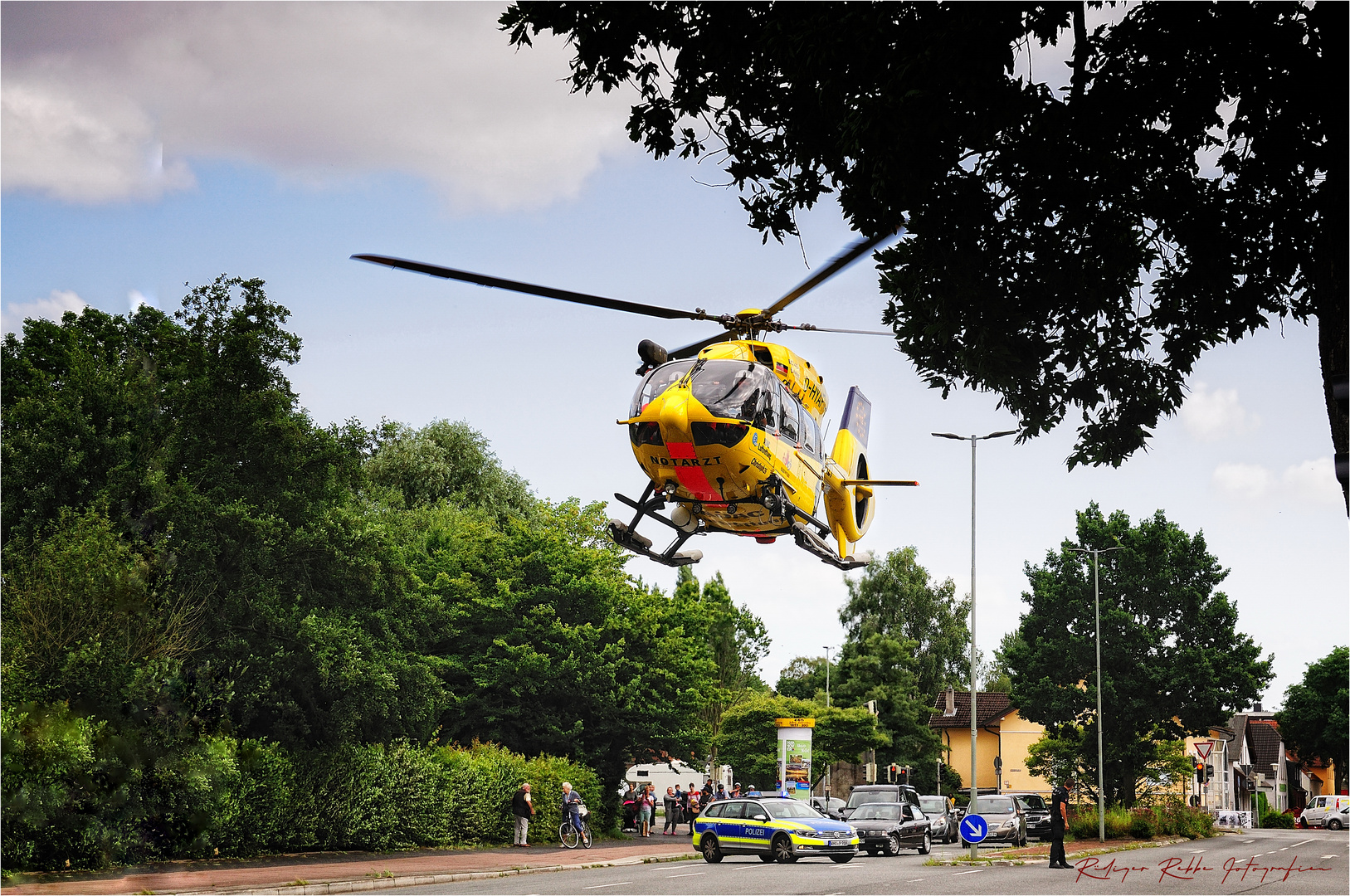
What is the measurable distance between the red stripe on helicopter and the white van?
64.2 metres

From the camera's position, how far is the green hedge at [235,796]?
1850 cm

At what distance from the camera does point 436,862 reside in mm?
26141

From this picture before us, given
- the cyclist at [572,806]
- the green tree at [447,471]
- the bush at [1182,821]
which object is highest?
the green tree at [447,471]

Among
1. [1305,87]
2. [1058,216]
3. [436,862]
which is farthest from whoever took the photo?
[436,862]

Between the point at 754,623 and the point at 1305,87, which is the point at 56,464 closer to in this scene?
the point at 1305,87

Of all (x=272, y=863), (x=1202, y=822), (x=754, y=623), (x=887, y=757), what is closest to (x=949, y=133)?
(x=272, y=863)

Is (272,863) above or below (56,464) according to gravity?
below

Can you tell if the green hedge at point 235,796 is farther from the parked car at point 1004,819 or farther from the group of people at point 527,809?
the parked car at point 1004,819

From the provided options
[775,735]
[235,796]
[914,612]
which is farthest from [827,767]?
[235,796]

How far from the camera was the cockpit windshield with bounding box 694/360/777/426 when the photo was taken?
49.3 ft

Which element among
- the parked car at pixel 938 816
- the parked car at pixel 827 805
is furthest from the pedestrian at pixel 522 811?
the parked car at pixel 938 816

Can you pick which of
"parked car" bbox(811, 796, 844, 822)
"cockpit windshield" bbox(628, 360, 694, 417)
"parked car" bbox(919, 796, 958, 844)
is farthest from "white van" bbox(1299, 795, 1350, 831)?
"cockpit windshield" bbox(628, 360, 694, 417)

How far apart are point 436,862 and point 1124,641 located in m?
38.0

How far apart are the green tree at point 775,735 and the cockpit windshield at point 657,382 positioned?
129 ft
